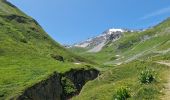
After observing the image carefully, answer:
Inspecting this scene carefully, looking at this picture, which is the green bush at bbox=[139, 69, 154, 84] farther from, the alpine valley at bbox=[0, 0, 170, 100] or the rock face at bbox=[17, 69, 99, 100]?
the rock face at bbox=[17, 69, 99, 100]

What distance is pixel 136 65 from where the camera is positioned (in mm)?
42500

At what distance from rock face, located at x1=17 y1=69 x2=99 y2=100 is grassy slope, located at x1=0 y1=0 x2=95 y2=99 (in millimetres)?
1247

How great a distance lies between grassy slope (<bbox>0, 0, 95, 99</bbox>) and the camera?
8632 centimetres

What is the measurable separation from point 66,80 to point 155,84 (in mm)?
65774

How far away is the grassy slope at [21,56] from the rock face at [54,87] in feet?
4.09

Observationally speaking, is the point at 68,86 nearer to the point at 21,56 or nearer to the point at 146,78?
the point at 21,56

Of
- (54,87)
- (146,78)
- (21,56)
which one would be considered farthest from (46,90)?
(146,78)

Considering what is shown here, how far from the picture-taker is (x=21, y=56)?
387ft

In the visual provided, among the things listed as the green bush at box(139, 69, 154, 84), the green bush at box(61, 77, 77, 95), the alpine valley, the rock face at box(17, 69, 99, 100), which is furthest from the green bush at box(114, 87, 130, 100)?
the green bush at box(61, 77, 77, 95)

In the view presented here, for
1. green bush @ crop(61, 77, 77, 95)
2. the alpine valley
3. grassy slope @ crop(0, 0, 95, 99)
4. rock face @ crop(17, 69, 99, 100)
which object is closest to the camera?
the alpine valley

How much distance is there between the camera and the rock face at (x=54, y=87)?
8088 centimetres

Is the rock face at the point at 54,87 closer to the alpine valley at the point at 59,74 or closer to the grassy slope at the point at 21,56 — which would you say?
the alpine valley at the point at 59,74

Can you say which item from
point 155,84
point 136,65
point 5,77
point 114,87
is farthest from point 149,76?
point 5,77

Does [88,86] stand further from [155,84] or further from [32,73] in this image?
[32,73]
